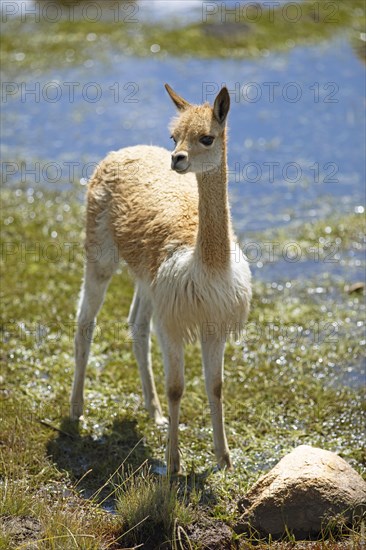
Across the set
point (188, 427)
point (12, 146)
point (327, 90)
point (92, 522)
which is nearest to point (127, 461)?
point (188, 427)

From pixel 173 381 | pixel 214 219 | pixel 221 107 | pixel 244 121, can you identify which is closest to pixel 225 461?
pixel 173 381

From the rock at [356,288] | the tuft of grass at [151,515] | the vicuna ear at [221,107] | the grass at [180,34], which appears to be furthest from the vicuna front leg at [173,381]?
the grass at [180,34]

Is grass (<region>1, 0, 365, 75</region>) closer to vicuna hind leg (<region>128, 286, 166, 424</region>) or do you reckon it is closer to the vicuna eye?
vicuna hind leg (<region>128, 286, 166, 424</region>)

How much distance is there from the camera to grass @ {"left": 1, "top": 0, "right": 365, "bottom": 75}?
14.3 metres

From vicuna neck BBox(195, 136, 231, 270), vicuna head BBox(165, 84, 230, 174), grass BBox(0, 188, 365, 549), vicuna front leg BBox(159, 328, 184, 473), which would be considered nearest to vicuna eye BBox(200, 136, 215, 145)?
vicuna head BBox(165, 84, 230, 174)

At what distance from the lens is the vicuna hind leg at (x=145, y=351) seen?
6.66 meters

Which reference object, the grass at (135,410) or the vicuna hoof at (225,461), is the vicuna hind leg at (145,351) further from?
the vicuna hoof at (225,461)

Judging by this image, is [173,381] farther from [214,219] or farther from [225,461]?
[214,219]

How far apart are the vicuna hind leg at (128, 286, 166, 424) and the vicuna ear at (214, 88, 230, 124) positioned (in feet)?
5.78

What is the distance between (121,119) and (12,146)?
154 centimetres

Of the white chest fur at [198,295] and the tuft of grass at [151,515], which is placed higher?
the white chest fur at [198,295]

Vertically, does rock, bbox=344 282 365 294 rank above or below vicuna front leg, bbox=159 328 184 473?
above

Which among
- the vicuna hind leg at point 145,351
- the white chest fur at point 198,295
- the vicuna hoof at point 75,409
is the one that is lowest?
the vicuna hoof at point 75,409

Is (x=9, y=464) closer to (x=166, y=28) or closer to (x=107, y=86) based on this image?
(x=107, y=86)
